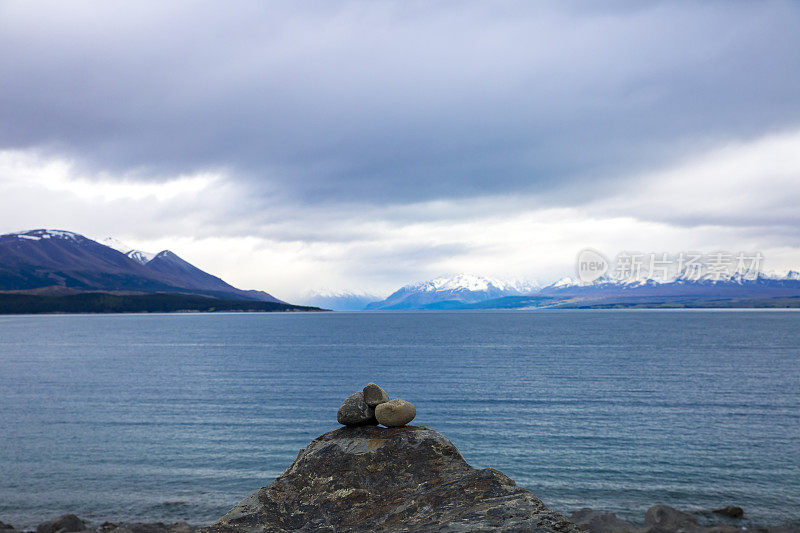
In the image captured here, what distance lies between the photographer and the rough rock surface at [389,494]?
13.9 meters

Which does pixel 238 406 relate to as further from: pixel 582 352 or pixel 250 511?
pixel 582 352

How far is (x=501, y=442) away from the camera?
4409cm

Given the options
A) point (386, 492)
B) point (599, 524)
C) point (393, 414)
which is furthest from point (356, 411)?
point (599, 524)

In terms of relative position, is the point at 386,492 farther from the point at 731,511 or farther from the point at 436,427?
the point at 436,427

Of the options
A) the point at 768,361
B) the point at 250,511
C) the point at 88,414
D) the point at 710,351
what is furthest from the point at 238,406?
the point at 710,351

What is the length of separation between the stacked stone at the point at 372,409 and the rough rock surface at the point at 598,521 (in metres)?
8.57

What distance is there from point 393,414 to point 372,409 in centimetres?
122

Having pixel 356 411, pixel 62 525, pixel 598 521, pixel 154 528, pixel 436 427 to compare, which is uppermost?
pixel 356 411

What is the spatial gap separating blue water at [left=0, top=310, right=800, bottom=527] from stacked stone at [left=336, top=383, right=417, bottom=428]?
15.1 meters

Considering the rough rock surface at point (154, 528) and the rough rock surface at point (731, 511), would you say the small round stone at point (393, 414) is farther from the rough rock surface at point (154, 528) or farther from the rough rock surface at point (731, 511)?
the rough rock surface at point (731, 511)

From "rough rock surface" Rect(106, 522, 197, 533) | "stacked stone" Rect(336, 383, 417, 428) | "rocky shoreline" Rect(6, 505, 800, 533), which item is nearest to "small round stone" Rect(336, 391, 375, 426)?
"stacked stone" Rect(336, 383, 417, 428)

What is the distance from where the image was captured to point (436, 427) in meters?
50.7

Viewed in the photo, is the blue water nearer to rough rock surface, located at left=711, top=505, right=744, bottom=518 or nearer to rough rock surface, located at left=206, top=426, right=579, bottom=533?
rough rock surface, located at left=711, top=505, right=744, bottom=518

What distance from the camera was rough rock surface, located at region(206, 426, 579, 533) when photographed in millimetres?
13883
